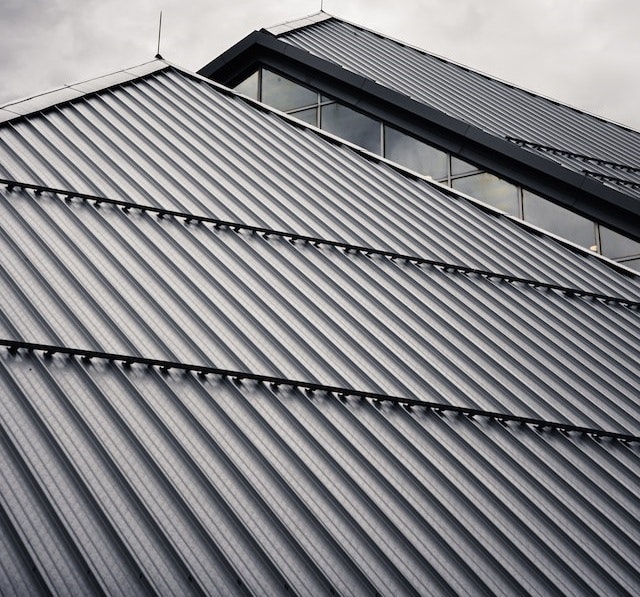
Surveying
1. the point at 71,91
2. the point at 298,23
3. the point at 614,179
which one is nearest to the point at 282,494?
the point at 71,91

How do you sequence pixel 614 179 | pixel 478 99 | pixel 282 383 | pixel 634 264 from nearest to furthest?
pixel 282 383
pixel 634 264
pixel 614 179
pixel 478 99

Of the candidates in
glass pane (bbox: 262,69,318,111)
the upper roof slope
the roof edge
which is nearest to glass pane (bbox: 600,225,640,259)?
the upper roof slope

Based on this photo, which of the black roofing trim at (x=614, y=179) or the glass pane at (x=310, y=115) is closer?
the black roofing trim at (x=614, y=179)

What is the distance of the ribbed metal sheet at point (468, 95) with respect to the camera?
1642 cm

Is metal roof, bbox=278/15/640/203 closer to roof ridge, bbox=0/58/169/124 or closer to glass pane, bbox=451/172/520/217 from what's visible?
glass pane, bbox=451/172/520/217

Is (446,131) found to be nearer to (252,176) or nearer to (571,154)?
(571,154)

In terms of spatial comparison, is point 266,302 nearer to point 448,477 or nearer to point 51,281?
point 51,281

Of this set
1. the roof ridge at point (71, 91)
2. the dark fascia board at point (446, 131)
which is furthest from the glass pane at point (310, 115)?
the roof ridge at point (71, 91)

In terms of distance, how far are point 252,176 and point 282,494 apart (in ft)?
20.1

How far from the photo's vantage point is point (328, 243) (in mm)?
9344

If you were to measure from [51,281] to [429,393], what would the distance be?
4.55m

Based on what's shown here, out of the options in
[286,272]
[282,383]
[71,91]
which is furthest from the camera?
[71,91]

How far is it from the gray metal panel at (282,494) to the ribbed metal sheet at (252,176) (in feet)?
11.9

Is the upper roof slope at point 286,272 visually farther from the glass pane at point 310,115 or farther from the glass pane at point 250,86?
the glass pane at point 250,86
